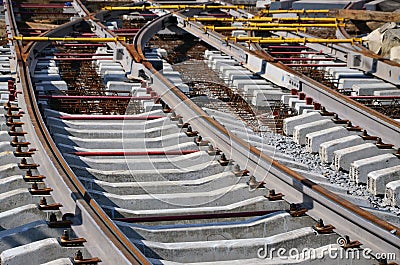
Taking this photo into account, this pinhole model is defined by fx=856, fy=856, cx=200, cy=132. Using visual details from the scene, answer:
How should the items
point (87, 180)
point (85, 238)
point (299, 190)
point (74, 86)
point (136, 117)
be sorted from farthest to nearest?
1. point (74, 86)
2. point (136, 117)
3. point (87, 180)
4. point (299, 190)
5. point (85, 238)

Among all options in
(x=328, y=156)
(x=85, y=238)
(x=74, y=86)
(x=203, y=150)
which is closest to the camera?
(x=85, y=238)

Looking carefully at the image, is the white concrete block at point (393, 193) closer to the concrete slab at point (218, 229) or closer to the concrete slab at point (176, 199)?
the concrete slab at point (176, 199)

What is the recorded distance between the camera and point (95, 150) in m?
6.73

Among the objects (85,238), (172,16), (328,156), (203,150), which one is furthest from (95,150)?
(172,16)

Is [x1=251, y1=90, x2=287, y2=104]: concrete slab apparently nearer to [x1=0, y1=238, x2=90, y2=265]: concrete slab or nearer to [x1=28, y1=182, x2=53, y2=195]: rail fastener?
[x1=28, y1=182, x2=53, y2=195]: rail fastener

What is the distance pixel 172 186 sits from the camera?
19.0 ft

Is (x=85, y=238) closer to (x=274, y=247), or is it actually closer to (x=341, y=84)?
(x=274, y=247)

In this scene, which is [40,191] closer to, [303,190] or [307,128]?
[303,190]

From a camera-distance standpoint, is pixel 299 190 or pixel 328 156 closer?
pixel 299 190

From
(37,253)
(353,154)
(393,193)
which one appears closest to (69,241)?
(37,253)

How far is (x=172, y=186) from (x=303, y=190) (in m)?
1.06

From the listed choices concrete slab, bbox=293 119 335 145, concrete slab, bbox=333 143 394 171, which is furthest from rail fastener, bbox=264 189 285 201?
concrete slab, bbox=293 119 335 145

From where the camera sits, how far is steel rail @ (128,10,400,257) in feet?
14.5

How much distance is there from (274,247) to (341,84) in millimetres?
5097
